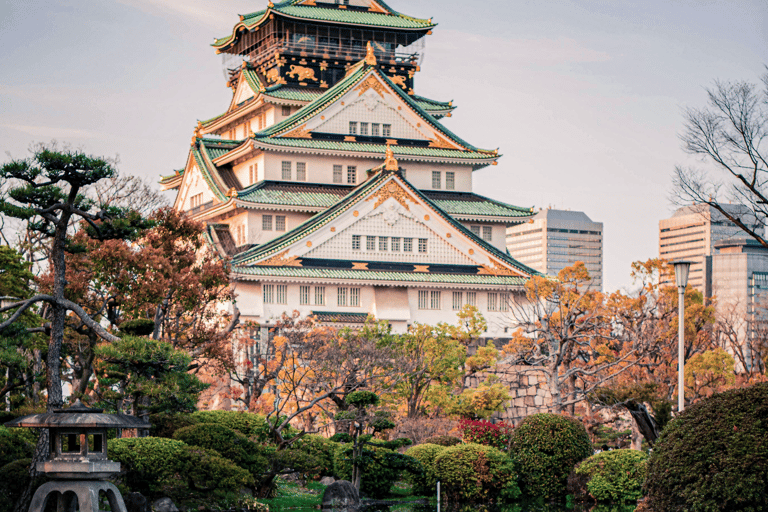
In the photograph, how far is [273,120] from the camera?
5681 cm

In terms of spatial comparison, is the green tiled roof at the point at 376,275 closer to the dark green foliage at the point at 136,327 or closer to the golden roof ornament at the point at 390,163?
the golden roof ornament at the point at 390,163

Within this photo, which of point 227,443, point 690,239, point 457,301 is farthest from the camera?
point 690,239

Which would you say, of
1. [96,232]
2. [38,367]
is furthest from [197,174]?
[96,232]

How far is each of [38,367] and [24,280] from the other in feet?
13.4

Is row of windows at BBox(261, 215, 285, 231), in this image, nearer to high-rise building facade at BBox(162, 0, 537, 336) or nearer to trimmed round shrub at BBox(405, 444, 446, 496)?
high-rise building facade at BBox(162, 0, 537, 336)

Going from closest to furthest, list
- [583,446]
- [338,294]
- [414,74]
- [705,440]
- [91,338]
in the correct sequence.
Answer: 1. [705,440]
2. [91,338]
3. [583,446]
4. [338,294]
5. [414,74]

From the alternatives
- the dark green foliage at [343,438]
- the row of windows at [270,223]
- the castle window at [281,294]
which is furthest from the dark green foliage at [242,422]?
the row of windows at [270,223]

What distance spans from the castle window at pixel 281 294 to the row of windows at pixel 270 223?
4.58m

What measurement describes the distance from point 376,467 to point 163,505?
7333 millimetres

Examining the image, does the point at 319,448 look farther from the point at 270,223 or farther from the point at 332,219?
the point at 270,223

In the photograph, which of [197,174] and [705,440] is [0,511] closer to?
[705,440]

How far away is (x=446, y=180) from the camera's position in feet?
184

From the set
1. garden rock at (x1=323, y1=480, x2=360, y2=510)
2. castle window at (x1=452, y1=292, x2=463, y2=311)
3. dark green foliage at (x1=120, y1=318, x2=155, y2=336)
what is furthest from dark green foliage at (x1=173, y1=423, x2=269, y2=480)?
castle window at (x1=452, y1=292, x2=463, y2=311)

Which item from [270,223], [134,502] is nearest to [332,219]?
[270,223]
